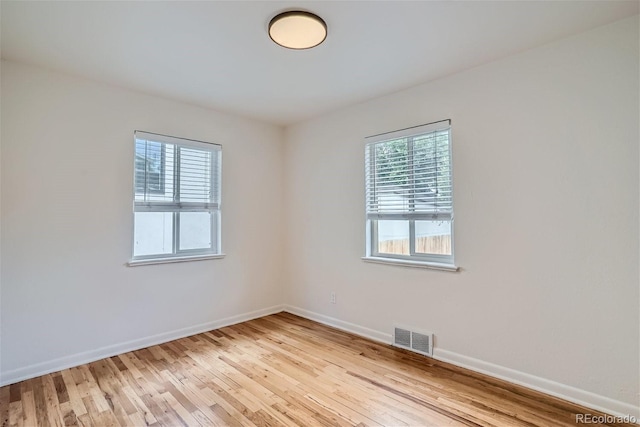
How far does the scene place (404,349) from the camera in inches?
120

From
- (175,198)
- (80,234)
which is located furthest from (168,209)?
(80,234)

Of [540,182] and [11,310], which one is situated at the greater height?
[540,182]

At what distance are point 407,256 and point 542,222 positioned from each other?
47.1 inches

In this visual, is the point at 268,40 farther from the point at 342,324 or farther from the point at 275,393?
the point at 342,324

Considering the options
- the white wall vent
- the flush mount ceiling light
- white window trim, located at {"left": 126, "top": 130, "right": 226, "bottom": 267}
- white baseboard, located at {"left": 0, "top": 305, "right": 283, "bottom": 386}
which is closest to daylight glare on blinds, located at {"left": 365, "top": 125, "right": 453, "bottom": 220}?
the white wall vent

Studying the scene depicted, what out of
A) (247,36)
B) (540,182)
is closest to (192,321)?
(247,36)

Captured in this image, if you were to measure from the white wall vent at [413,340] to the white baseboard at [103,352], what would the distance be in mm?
1909

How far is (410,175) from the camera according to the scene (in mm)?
3084

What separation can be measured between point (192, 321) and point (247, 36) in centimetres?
293

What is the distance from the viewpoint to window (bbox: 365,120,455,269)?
288cm

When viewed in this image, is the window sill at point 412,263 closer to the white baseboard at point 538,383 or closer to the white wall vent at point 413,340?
the white wall vent at point 413,340

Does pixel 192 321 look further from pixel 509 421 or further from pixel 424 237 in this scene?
pixel 509 421

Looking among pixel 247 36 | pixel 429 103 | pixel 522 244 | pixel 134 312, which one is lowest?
pixel 134 312

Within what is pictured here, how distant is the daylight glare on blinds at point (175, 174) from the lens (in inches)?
127
